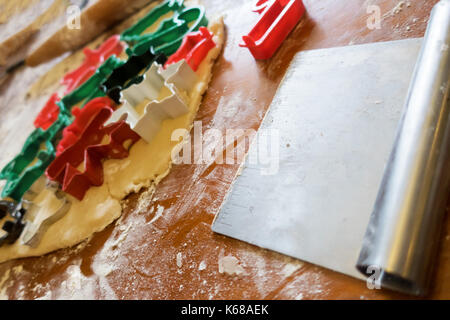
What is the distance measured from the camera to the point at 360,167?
771 mm

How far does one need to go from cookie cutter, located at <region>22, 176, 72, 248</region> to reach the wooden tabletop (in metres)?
0.11

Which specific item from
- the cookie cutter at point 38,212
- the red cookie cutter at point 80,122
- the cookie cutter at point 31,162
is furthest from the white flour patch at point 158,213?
the cookie cutter at point 31,162

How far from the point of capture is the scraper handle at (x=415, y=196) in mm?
586

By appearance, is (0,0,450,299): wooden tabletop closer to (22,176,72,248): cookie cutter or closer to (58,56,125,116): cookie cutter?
(22,176,72,248): cookie cutter

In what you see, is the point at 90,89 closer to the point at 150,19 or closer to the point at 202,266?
the point at 150,19

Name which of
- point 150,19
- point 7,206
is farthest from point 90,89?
point 7,206

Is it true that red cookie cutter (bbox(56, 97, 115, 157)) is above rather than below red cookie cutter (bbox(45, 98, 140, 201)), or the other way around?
above

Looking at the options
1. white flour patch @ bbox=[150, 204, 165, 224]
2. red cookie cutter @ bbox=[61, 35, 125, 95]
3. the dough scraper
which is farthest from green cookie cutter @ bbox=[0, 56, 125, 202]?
the dough scraper

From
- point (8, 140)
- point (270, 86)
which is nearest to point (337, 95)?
point (270, 86)

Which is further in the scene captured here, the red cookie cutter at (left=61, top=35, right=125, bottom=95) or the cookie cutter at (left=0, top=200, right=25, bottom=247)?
the red cookie cutter at (left=61, top=35, right=125, bottom=95)

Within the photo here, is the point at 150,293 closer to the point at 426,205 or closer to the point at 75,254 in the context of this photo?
the point at 75,254

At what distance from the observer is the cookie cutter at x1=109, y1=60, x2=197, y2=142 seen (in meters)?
1.25

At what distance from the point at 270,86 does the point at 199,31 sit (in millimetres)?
533

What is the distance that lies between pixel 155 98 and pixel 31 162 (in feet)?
3.03
